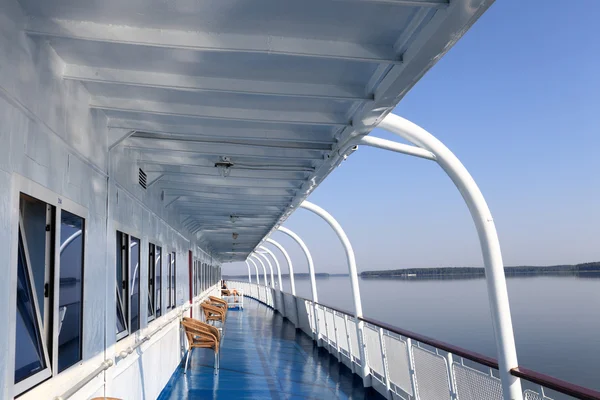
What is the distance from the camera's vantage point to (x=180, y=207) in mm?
7453

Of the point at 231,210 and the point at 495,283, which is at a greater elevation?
the point at 231,210

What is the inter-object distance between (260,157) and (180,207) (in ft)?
10.7

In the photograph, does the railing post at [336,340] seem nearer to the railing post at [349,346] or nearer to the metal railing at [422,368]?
the metal railing at [422,368]

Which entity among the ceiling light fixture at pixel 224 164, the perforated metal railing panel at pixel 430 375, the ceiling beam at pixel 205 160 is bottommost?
the perforated metal railing panel at pixel 430 375

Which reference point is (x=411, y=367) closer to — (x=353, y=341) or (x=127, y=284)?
(x=353, y=341)

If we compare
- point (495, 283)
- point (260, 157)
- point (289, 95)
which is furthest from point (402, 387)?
point (289, 95)

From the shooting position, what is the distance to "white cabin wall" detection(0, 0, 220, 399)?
6.26 ft

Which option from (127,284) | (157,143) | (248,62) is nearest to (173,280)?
(127,284)

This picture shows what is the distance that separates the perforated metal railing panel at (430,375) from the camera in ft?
13.3

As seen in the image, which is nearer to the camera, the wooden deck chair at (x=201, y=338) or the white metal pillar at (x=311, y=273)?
the wooden deck chair at (x=201, y=338)

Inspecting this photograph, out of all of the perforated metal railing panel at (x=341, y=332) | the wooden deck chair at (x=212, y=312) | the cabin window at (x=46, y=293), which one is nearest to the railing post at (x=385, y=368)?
the perforated metal railing panel at (x=341, y=332)

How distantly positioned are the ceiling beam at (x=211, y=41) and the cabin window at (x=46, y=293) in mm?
712

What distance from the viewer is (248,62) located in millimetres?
2660

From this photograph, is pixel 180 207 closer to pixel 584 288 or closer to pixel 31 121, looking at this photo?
pixel 31 121
